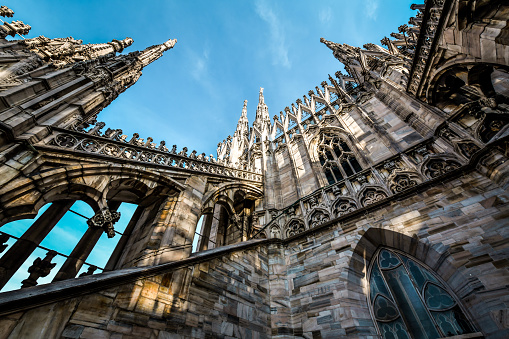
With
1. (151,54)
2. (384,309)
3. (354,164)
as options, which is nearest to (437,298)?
(384,309)

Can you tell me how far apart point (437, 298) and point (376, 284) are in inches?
41.8

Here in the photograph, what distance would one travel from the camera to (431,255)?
4391mm

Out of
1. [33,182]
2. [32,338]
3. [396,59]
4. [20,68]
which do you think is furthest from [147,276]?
[396,59]

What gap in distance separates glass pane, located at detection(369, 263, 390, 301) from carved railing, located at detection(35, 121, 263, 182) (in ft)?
17.9

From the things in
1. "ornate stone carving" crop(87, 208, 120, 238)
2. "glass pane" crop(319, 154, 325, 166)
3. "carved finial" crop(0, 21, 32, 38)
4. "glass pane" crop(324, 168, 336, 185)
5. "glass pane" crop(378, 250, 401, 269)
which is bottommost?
"glass pane" crop(378, 250, 401, 269)

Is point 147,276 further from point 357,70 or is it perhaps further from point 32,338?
point 357,70

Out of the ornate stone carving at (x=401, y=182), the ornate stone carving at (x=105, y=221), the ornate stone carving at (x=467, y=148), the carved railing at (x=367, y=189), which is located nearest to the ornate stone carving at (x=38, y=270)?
the ornate stone carving at (x=105, y=221)

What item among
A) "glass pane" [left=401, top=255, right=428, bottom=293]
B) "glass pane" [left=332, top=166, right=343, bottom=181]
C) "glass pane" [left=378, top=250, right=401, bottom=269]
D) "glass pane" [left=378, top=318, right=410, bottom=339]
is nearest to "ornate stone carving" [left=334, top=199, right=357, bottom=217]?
"glass pane" [left=378, top=250, right=401, bottom=269]

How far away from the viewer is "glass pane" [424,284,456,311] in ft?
13.6

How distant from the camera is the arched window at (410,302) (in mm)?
4031

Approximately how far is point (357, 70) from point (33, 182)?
48.4 feet

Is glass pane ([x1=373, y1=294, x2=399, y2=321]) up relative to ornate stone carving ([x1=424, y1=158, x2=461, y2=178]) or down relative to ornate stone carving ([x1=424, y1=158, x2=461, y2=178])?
down

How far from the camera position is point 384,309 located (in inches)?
182

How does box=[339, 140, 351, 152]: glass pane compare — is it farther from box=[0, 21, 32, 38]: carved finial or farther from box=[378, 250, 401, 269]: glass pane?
box=[0, 21, 32, 38]: carved finial
